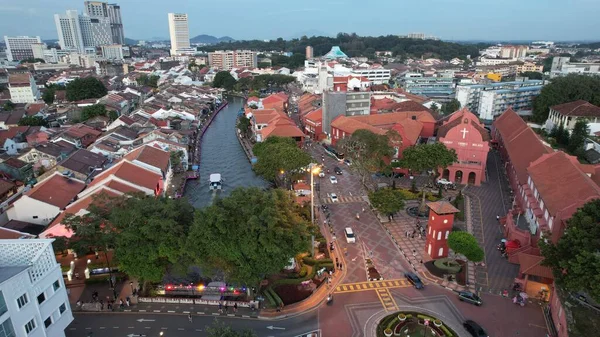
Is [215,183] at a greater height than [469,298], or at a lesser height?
lesser

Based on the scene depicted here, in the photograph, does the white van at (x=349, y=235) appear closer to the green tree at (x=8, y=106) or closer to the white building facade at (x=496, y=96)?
the white building facade at (x=496, y=96)

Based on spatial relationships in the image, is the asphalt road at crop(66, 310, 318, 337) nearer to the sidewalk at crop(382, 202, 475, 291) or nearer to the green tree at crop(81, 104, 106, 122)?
the sidewalk at crop(382, 202, 475, 291)

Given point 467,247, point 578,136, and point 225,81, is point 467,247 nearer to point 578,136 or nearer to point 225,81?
point 578,136

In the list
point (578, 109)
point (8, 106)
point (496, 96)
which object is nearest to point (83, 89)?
point (8, 106)

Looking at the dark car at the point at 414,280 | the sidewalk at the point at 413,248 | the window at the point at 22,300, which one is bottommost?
the sidewalk at the point at 413,248

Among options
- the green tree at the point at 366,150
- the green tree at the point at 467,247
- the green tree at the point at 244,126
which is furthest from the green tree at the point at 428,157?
the green tree at the point at 244,126

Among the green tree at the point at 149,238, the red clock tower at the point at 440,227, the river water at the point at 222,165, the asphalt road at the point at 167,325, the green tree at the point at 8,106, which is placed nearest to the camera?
the asphalt road at the point at 167,325
